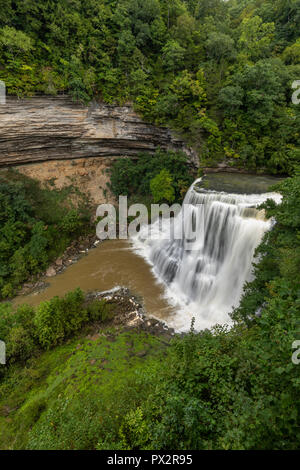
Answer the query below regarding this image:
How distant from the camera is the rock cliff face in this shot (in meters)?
13.1

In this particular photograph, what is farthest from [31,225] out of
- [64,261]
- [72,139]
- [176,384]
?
[176,384]

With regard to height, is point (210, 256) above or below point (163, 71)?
below

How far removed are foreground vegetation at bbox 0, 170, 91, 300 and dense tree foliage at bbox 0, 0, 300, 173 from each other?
6.03 metres

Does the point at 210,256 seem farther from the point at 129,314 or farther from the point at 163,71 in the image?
the point at 163,71

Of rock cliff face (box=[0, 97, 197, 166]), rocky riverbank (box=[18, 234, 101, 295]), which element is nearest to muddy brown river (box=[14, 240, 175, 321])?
rocky riverbank (box=[18, 234, 101, 295])

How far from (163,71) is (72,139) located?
8.57 m

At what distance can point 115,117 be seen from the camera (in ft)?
50.8

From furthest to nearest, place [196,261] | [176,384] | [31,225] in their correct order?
[31,225], [196,261], [176,384]

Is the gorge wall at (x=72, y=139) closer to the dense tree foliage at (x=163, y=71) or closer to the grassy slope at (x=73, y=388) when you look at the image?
the dense tree foliage at (x=163, y=71)

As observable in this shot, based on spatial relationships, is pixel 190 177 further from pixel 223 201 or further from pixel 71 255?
pixel 71 255

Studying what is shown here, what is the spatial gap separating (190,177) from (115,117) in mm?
7138

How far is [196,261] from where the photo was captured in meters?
11.5

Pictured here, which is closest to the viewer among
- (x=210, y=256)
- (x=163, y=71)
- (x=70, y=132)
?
(x=210, y=256)

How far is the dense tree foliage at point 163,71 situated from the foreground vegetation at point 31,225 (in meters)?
6.03
